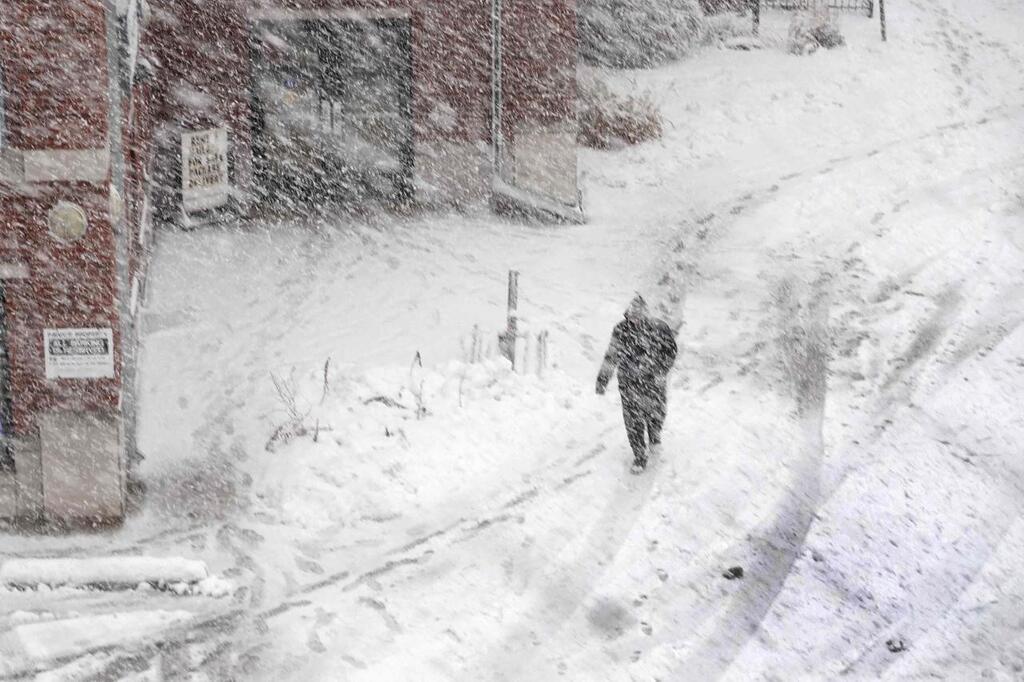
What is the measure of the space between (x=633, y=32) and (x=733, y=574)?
1489cm

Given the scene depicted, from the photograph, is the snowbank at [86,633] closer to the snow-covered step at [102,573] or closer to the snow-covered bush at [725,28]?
the snow-covered step at [102,573]

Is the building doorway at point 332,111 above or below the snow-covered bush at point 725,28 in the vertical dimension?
below

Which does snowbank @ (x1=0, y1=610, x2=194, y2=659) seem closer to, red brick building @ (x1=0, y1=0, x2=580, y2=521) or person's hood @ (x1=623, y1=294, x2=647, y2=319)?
person's hood @ (x1=623, y1=294, x2=647, y2=319)

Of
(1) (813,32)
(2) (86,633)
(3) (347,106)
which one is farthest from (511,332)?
(1) (813,32)

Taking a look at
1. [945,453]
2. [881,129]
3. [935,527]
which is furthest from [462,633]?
[881,129]

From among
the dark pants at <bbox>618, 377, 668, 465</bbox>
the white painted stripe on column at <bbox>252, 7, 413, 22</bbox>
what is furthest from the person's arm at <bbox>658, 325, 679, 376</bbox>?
the white painted stripe on column at <bbox>252, 7, 413, 22</bbox>

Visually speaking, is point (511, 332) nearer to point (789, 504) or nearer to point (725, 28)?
point (789, 504)

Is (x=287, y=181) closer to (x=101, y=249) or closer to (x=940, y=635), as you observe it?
(x=101, y=249)

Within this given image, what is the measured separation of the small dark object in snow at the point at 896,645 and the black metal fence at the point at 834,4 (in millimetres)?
17370

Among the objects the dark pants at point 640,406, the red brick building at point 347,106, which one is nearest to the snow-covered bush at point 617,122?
the red brick building at point 347,106

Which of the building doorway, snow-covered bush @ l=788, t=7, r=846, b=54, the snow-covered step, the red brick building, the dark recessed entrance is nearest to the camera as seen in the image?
the snow-covered step

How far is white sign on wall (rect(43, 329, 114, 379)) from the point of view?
1127cm

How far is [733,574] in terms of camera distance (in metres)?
10.3

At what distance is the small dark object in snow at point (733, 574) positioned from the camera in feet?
33.6
